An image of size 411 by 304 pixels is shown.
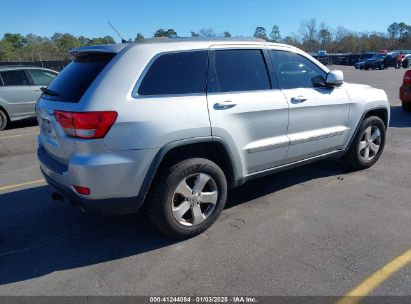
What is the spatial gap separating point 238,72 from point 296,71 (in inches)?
36.6

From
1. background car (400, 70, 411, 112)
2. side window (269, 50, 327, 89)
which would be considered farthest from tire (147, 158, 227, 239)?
background car (400, 70, 411, 112)

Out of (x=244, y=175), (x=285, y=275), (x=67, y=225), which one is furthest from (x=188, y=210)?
(x=67, y=225)

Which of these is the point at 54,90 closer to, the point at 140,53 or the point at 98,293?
the point at 140,53

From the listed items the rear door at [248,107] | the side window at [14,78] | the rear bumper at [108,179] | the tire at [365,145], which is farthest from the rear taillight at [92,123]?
the side window at [14,78]

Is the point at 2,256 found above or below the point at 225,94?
below

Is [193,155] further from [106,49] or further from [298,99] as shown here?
[298,99]

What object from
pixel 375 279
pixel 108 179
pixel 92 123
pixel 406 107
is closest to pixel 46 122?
pixel 92 123

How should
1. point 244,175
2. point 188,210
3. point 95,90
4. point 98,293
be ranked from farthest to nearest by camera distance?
point 244,175, point 188,210, point 95,90, point 98,293

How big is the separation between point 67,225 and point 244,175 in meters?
1.94

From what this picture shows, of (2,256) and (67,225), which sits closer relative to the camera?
(2,256)

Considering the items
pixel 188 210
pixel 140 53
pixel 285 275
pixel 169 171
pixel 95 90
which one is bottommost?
pixel 285 275

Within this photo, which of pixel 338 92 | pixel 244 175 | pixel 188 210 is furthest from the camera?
pixel 338 92

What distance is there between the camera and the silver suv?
321 centimetres

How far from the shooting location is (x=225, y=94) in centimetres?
382
